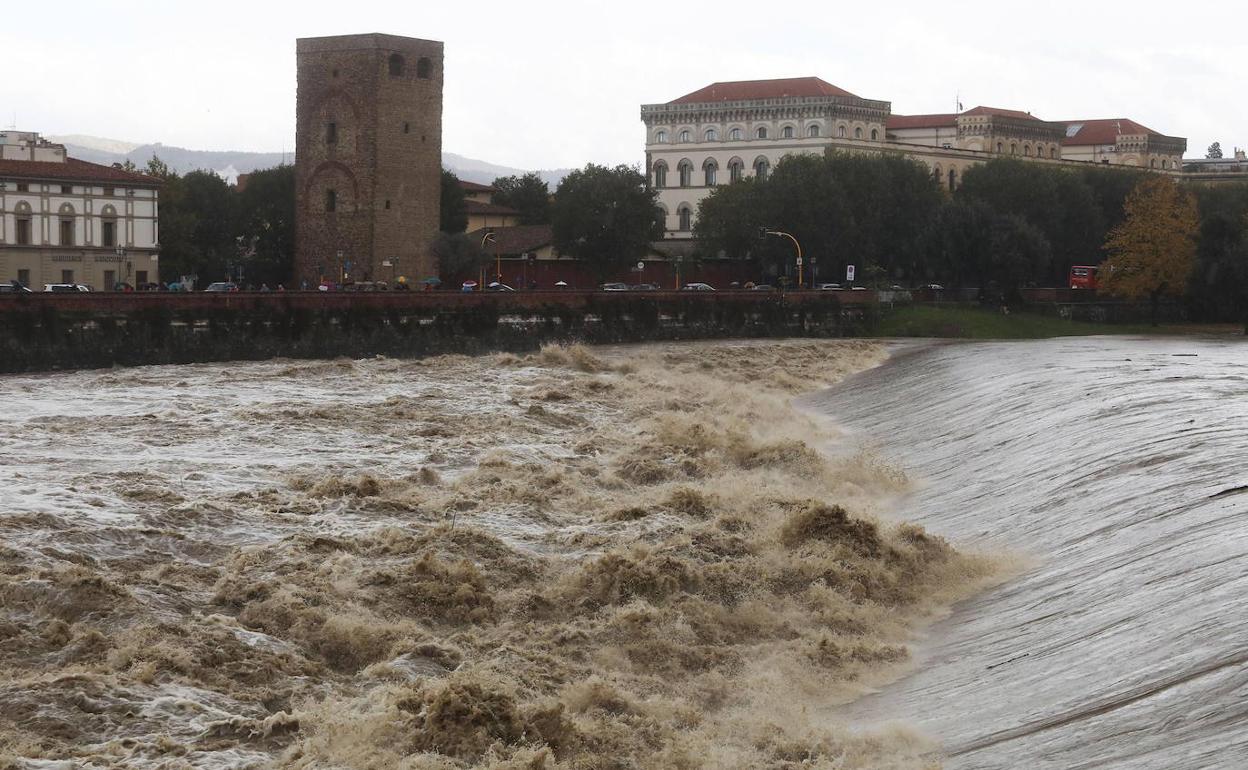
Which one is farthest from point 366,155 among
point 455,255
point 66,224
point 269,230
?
point 66,224

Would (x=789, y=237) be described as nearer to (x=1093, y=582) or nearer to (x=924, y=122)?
(x=924, y=122)

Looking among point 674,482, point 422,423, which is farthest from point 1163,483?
point 422,423

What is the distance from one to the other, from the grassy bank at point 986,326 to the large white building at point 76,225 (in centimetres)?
3780

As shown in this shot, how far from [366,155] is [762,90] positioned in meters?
50.6

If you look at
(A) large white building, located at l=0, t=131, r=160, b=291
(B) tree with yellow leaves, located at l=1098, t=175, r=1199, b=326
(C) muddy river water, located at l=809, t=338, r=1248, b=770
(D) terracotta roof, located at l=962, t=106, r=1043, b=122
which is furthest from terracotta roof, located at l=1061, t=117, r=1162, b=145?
(C) muddy river water, located at l=809, t=338, r=1248, b=770

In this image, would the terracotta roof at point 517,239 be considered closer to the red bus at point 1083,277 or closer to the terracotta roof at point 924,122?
the red bus at point 1083,277

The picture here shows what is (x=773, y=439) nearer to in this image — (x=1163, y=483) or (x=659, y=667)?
(x=1163, y=483)

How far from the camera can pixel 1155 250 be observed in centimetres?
8119

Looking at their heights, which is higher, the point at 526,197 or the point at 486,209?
the point at 526,197

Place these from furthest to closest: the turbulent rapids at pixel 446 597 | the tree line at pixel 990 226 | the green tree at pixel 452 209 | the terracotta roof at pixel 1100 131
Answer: the terracotta roof at pixel 1100 131, the green tree at pixel 452 209, the tree line at pixel 990 226, the turbulent rapids at pixel 446 597

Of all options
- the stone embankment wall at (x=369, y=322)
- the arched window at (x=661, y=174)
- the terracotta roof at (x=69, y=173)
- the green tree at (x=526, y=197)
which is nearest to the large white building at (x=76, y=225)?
the terracotta roof at (x=69, y=173)

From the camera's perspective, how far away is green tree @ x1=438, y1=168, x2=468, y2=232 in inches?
3895

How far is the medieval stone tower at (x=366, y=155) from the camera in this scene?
273ft

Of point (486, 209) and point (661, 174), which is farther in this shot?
point (661, 174)
